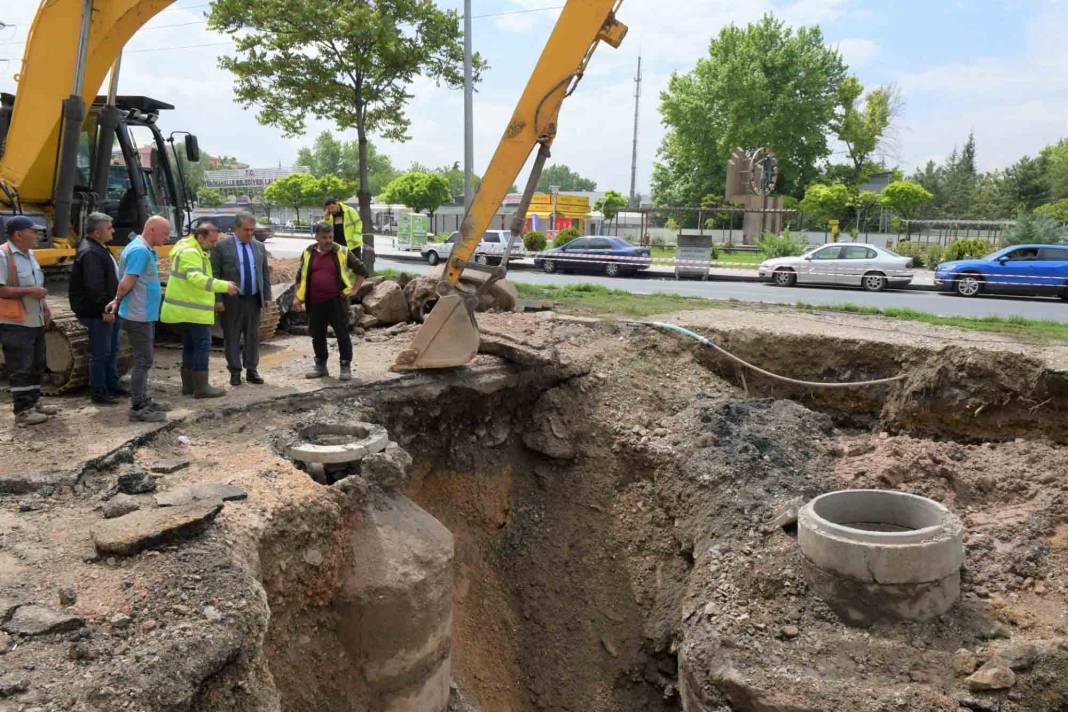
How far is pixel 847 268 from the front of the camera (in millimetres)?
20203

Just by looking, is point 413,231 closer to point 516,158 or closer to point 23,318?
point 516,158

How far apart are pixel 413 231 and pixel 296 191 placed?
25638 mm

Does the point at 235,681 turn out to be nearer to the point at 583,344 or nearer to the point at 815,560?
the point at 815,560

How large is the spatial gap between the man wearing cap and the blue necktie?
1.61 meters

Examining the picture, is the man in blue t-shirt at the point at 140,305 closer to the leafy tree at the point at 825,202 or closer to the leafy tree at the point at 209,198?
the leafy tree at the point at 825,202

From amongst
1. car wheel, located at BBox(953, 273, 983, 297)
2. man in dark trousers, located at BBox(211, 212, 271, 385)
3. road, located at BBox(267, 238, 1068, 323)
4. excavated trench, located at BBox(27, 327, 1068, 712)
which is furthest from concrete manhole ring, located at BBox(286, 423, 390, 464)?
car wheel, located at BBox(953, 273, 983, 297)

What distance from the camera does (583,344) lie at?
9734 millimetres

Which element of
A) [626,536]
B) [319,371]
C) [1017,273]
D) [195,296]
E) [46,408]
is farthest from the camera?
[1017,273]

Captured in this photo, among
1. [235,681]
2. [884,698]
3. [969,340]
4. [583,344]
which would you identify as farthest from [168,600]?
[969,340]

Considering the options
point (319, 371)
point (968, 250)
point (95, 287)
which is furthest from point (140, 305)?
point (968, 250)

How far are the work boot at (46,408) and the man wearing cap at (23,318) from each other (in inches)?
0.4

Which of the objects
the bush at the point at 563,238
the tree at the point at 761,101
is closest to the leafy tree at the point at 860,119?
the tree at the point at 761,101

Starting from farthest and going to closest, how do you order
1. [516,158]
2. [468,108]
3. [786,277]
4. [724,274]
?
[724,274], [786,277], [468,108], [516,158]

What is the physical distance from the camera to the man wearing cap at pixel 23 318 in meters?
5.96
